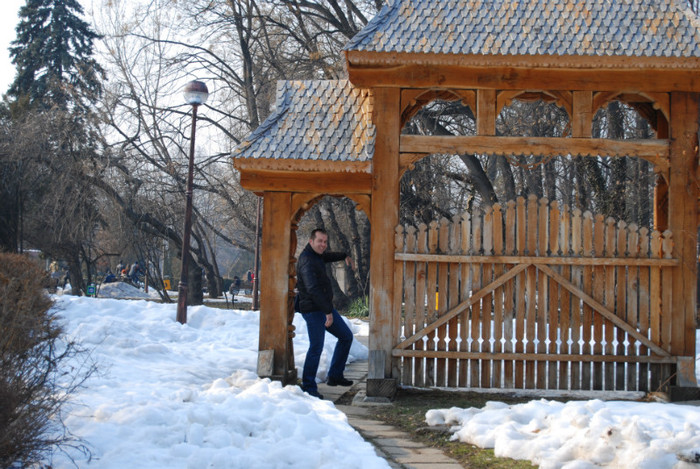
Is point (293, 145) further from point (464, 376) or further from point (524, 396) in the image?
point (524, 396)

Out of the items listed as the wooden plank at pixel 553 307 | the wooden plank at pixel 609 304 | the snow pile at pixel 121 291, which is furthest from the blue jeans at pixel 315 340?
the snow pile at pixel 121 291

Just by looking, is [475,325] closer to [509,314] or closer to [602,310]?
[509,314]

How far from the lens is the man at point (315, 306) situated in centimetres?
841

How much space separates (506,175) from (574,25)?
503 inches

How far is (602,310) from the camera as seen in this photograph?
8.45 m

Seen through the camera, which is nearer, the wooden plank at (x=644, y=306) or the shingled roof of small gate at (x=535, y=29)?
the shingled roof of small gate at (x=535, y=29)

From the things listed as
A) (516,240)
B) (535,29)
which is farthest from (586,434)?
(535,29)

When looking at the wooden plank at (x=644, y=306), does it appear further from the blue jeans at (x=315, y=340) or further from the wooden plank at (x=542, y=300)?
the blue jeans at (x=315, y=340)

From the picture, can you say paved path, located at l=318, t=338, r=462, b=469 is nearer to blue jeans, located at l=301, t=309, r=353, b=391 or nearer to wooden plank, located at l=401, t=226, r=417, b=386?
blue jeans, located at l=301, t=309, r=353, b=391

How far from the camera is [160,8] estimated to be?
22.8m

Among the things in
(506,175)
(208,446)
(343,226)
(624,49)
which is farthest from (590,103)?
(343,226)

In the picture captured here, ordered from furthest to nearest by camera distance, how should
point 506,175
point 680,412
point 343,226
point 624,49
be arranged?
point 343,226
point 506,175
point 624,49
point 680,412

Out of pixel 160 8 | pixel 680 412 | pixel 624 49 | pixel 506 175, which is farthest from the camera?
pixel 160 8

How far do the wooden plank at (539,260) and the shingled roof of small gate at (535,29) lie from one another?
90.7 inches
